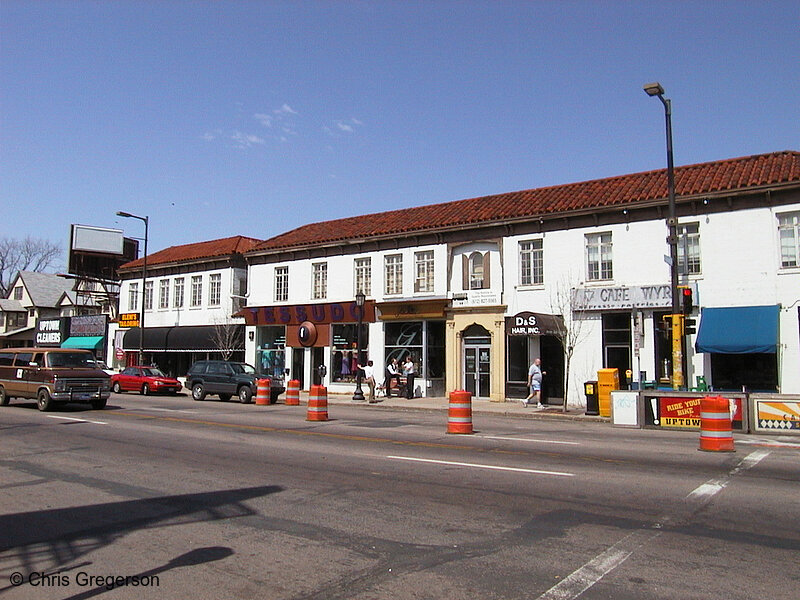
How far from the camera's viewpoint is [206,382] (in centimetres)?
2872

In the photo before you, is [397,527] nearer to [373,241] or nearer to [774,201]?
[774,201]

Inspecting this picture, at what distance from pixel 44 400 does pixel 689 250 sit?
21.9 metres

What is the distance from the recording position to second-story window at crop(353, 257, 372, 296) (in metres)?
32.2

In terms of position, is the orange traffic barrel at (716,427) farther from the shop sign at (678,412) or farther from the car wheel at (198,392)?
the car wheel at (198,392)

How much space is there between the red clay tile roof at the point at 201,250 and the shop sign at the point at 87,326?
223 inches

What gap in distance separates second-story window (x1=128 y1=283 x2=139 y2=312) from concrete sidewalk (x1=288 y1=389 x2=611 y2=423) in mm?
19310

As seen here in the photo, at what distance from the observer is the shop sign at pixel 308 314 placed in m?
31.8

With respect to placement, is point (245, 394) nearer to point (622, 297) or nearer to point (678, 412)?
point (622, 297)

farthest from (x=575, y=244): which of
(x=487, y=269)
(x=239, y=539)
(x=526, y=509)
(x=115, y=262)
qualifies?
(x=115, y=262)

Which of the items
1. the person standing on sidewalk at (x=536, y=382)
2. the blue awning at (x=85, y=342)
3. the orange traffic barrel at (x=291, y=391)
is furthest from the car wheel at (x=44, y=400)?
the blue awning at (x=85, y=342)

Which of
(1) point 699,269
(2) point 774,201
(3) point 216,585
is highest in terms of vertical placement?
(2) point 774,201

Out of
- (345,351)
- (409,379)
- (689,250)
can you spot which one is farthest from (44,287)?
(689,250)

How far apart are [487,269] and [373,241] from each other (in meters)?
6.19

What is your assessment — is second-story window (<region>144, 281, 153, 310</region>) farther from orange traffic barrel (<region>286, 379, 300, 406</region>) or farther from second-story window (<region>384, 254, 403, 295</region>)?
orange traffic barrel (<region>286, 379, 300, 406</region>)
